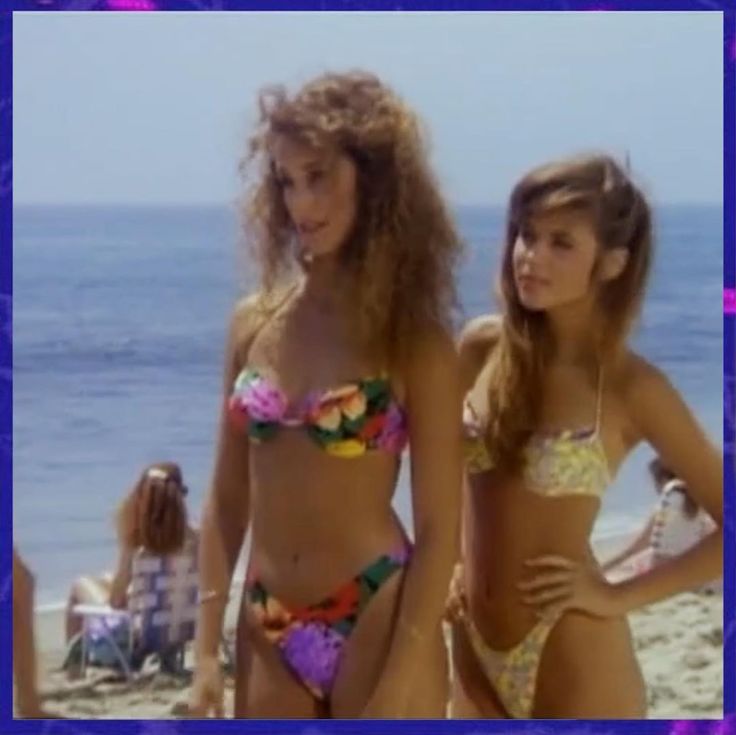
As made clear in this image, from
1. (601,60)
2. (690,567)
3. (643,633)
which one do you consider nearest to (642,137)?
(601,60)

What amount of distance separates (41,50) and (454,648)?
883mm

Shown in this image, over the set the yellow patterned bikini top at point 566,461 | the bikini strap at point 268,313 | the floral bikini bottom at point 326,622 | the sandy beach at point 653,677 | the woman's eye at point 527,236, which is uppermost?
the woman's eye at point 527,236

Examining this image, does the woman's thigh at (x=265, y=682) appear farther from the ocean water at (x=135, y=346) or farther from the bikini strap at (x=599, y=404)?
the bikini strap at (x=599, y=404)

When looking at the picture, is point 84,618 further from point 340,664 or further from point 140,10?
point 140,10

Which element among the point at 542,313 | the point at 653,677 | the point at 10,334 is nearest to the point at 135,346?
the point at 10,334

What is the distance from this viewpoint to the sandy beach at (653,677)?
70.9 inches

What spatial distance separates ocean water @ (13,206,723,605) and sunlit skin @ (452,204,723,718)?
5 cm

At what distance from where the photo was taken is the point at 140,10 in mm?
1719

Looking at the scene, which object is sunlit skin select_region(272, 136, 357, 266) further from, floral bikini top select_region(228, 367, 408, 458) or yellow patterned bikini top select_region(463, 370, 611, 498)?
yellow patterned bikini top select_region(463, 370, 611, 498)

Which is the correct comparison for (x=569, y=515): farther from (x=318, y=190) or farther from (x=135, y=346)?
(x=135, y=346)

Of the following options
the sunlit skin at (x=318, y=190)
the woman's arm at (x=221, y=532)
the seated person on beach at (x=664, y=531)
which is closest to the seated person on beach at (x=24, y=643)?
the woman's arm at (x=221, y=532)

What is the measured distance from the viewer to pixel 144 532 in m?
1.82

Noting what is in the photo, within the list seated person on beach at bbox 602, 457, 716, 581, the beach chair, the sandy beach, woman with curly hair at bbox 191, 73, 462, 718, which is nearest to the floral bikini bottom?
woman with curly hair at bbox 191, 73, 462, 718

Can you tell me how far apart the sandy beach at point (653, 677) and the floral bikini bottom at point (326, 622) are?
0.40 ft
